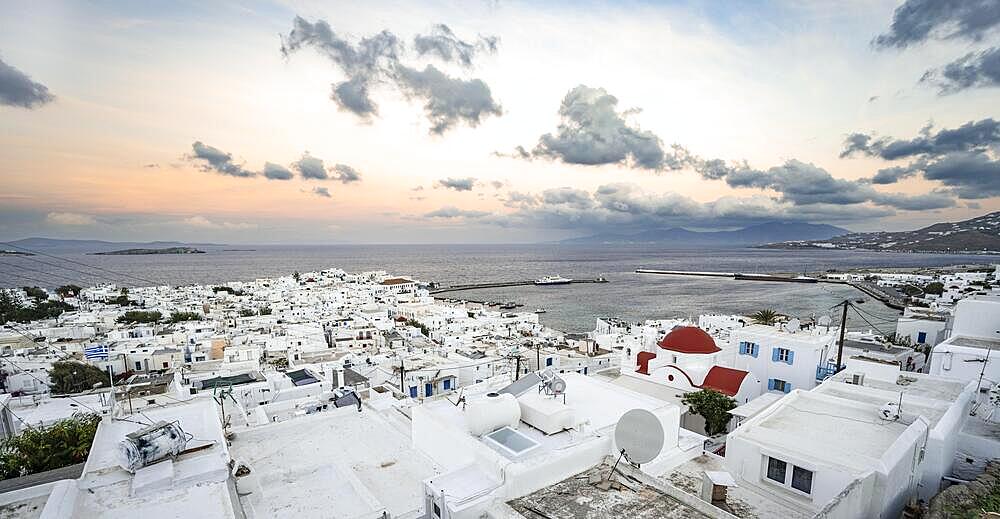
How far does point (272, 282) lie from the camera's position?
9406 centimetres

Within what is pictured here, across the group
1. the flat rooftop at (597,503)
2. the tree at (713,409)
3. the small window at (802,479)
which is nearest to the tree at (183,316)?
the tree at (713,409)

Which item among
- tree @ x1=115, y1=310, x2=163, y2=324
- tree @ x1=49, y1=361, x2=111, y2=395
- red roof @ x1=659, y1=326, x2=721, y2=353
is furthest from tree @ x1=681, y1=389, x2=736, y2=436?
tree @ x1=115, y1=310, x2=163, y2=324

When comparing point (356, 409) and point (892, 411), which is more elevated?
point (892, 411)

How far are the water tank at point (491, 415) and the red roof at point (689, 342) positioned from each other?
35.6 feet

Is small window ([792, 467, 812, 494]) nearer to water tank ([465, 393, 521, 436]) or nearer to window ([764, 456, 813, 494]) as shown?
window ([764, 456, 813, 494])

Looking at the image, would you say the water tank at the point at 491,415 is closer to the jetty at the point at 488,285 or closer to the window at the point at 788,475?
the window at the point at 788,475

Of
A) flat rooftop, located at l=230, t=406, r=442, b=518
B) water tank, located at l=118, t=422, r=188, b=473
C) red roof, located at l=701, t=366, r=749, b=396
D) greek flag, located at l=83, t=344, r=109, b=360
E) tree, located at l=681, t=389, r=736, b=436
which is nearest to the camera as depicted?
water tank, located at l=118, t=422, r=188, b=473

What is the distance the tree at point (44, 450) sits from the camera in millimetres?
9133

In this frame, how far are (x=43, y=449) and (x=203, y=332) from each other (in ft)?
107

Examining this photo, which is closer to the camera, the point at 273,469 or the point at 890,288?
the point at 273,469

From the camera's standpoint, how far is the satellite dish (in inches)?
205

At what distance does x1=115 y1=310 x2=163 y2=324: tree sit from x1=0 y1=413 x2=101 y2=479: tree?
4867 centimetres

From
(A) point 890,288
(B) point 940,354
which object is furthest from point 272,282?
(A) point 890,288

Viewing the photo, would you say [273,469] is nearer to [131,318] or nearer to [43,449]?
[43,449]
